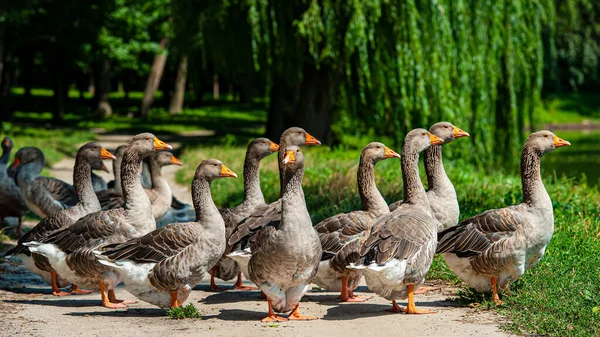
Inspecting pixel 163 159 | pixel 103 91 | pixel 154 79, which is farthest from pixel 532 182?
pixel 103 91

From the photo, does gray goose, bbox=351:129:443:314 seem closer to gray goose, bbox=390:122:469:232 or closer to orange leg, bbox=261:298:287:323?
orange leg, bbox=261:298:287:323

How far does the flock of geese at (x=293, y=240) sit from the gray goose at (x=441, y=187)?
0.01 m

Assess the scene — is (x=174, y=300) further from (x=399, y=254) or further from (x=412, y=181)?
(x=412, y=181)

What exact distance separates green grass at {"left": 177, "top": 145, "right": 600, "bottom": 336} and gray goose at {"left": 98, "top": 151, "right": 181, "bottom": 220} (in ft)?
7.20

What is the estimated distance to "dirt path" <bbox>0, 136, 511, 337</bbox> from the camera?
6.55 meters

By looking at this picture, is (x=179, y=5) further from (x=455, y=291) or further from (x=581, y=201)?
(x=455, y=291)

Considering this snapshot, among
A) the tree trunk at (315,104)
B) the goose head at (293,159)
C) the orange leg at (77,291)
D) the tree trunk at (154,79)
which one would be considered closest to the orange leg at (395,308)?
the goose head at (293,159)

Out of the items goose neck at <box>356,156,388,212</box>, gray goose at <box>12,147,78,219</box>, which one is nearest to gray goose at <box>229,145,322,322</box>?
goose neck at <box>356,156,388,212</box>

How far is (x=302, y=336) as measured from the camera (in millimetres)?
6402

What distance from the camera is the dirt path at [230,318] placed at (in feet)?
21.5

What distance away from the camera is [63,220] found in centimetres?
835

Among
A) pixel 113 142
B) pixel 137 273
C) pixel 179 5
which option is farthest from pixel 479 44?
pixel 113 142

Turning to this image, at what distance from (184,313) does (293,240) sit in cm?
124

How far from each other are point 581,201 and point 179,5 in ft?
40.2
